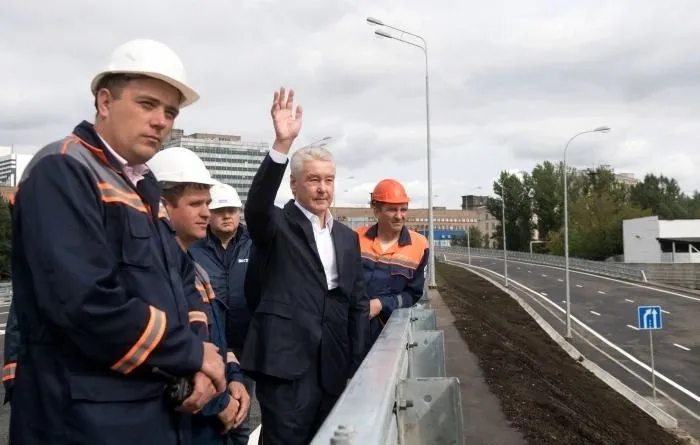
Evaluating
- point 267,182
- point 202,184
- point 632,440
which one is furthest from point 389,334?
point 632,440

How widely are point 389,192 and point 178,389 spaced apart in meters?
3.00

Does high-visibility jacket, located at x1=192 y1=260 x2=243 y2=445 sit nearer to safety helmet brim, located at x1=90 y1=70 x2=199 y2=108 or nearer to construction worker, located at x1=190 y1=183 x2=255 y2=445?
safety helmet brim, located at x1=90 y1=70 x2=199 y2=108

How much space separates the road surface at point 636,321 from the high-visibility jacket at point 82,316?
26.5 m

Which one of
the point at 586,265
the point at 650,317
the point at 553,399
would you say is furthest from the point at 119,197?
the point at 586,265

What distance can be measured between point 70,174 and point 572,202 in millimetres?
119069

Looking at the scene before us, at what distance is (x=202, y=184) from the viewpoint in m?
3.53

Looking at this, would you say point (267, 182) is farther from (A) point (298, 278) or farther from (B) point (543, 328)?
(B) point (543, 328)

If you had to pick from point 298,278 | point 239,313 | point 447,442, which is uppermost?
point 298,278

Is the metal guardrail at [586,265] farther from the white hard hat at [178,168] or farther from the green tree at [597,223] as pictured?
the white hard hat at [178,168]

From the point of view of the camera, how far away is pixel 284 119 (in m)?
3.34

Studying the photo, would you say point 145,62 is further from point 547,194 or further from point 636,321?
point 547,194

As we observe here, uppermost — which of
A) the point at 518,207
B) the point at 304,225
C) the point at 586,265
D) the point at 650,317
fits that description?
the point at 518,207

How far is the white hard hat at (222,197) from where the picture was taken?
484cm

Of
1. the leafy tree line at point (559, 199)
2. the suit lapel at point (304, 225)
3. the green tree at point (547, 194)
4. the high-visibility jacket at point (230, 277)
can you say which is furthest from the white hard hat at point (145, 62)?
the green tree at point (547, 194)
